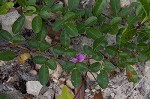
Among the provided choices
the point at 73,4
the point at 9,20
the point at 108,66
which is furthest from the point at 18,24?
the point at 108,66

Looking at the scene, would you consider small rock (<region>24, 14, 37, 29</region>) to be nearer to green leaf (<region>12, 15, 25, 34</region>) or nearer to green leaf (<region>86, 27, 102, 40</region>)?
green leaf (<region>12, 15, 25, 34</region>)

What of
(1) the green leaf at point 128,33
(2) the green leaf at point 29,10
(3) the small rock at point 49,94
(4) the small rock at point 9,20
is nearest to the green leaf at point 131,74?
(1) the green leaf at point 128,33

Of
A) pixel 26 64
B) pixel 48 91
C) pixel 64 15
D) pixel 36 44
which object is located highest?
pixel 64 15

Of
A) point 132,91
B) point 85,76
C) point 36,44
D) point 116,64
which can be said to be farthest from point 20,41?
point 132,91

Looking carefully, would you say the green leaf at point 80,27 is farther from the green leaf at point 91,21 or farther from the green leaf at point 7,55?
the green leaf at point 7,55

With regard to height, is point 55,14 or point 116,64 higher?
point 55,14

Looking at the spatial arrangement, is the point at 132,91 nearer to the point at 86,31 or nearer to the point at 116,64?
the point at 116,64
